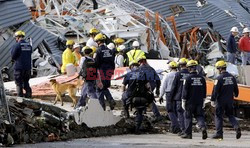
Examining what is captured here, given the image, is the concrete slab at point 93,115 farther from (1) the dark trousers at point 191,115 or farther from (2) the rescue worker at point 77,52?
(2) the rescue worker at point 77,52

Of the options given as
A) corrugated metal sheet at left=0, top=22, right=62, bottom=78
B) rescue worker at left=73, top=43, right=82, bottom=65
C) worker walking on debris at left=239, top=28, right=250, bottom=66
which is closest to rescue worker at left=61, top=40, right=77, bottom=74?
rescue worker at left=73, top=43, right=82, bottom=65

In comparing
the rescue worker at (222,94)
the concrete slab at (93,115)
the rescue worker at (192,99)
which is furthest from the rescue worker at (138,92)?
the rescue worker at (222,94)

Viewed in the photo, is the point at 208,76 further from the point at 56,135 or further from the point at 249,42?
the point at 56,135

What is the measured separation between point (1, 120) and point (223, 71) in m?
5.09

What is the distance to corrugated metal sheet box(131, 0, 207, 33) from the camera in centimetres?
3056

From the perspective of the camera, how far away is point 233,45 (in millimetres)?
25266

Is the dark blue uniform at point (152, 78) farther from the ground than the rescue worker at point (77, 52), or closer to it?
closer to it

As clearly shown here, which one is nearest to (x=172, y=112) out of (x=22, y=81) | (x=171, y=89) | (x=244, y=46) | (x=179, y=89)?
(x=171, y=89)

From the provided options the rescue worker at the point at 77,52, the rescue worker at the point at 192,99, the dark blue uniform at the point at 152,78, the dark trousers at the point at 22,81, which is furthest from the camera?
the rescue worker at the point at 77,52

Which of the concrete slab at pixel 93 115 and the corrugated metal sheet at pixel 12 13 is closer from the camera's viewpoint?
the concrete slab at pixel 93 115

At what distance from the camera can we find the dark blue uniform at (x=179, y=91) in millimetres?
16719

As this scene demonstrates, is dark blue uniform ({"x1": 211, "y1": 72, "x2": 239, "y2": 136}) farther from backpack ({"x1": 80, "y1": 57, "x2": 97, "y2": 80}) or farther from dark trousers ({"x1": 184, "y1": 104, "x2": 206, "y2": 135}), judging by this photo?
backpack ({"x1": 80, "y1": 57, "x2": 97, "y2": 80})

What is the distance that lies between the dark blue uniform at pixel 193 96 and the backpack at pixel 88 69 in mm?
2216

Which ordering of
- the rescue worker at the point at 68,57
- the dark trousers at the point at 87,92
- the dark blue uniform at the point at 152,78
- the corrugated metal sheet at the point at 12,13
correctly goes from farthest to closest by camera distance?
the corrugated metal sheet at the point at 12,13 < the rescue worker at the point at 68,57 < the dark blue uniform at the point at 152,78 < the dark trousers at the point at 87,92
